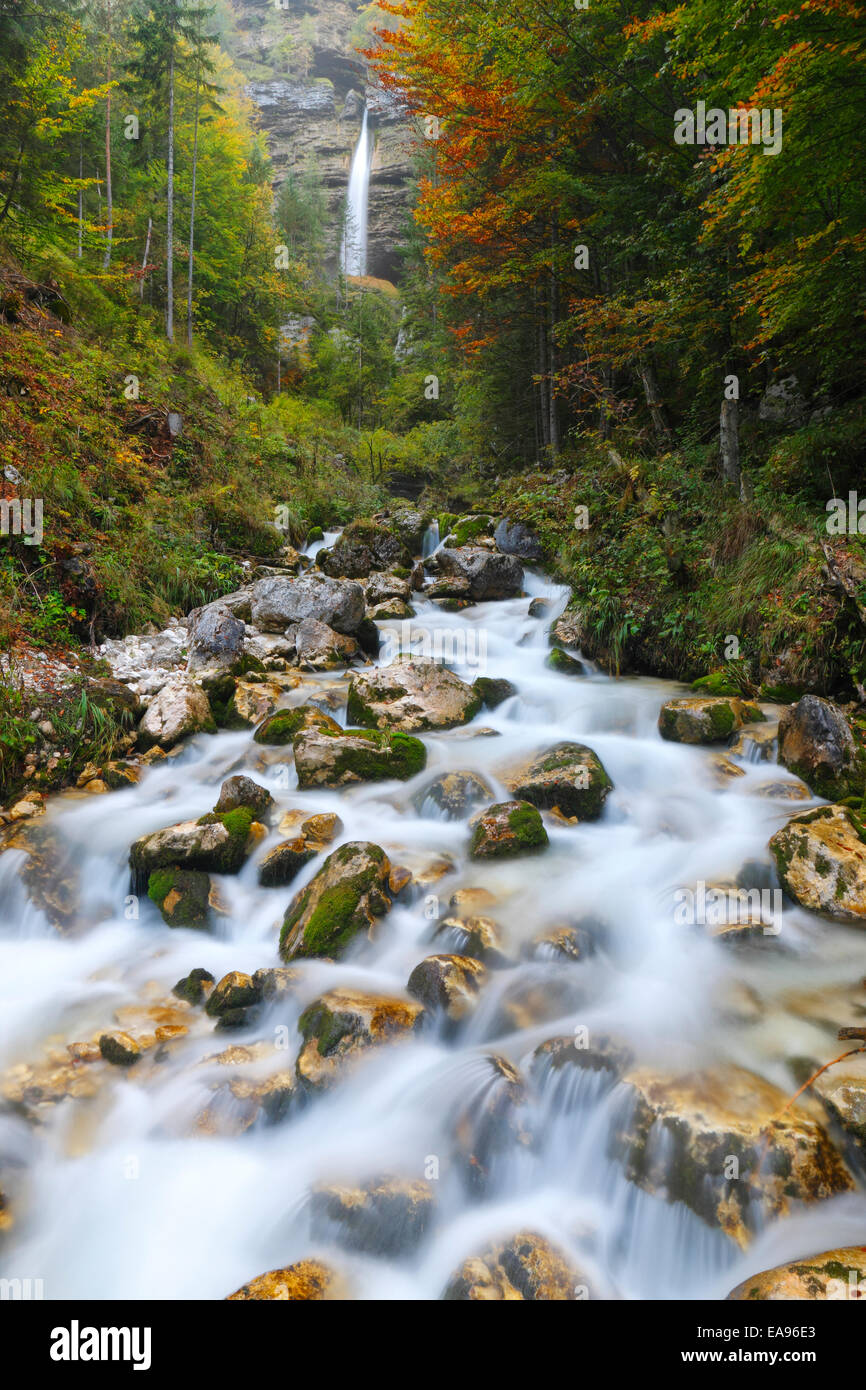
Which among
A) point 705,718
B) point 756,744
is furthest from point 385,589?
point 756,744

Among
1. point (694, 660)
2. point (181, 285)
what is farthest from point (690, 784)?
point (181, 285)

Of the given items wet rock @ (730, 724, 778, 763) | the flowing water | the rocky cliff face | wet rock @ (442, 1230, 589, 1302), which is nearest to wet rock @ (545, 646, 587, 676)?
wet rock @ (730, 724, 778, 763)

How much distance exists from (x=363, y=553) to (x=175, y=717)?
23.0 ft

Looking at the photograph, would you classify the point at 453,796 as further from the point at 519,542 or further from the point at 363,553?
the point at 519,542

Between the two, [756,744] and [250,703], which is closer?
[756,744]

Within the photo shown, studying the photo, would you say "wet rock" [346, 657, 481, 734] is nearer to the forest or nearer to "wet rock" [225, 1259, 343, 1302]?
the forest

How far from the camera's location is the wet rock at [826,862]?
412cm

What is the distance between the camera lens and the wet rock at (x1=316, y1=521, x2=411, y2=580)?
42.0 feet

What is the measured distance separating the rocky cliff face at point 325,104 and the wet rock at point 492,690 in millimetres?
44163

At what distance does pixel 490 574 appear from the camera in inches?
478

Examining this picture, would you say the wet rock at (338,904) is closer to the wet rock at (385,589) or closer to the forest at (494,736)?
the forest at (494,736)

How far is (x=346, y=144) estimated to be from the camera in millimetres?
55438
